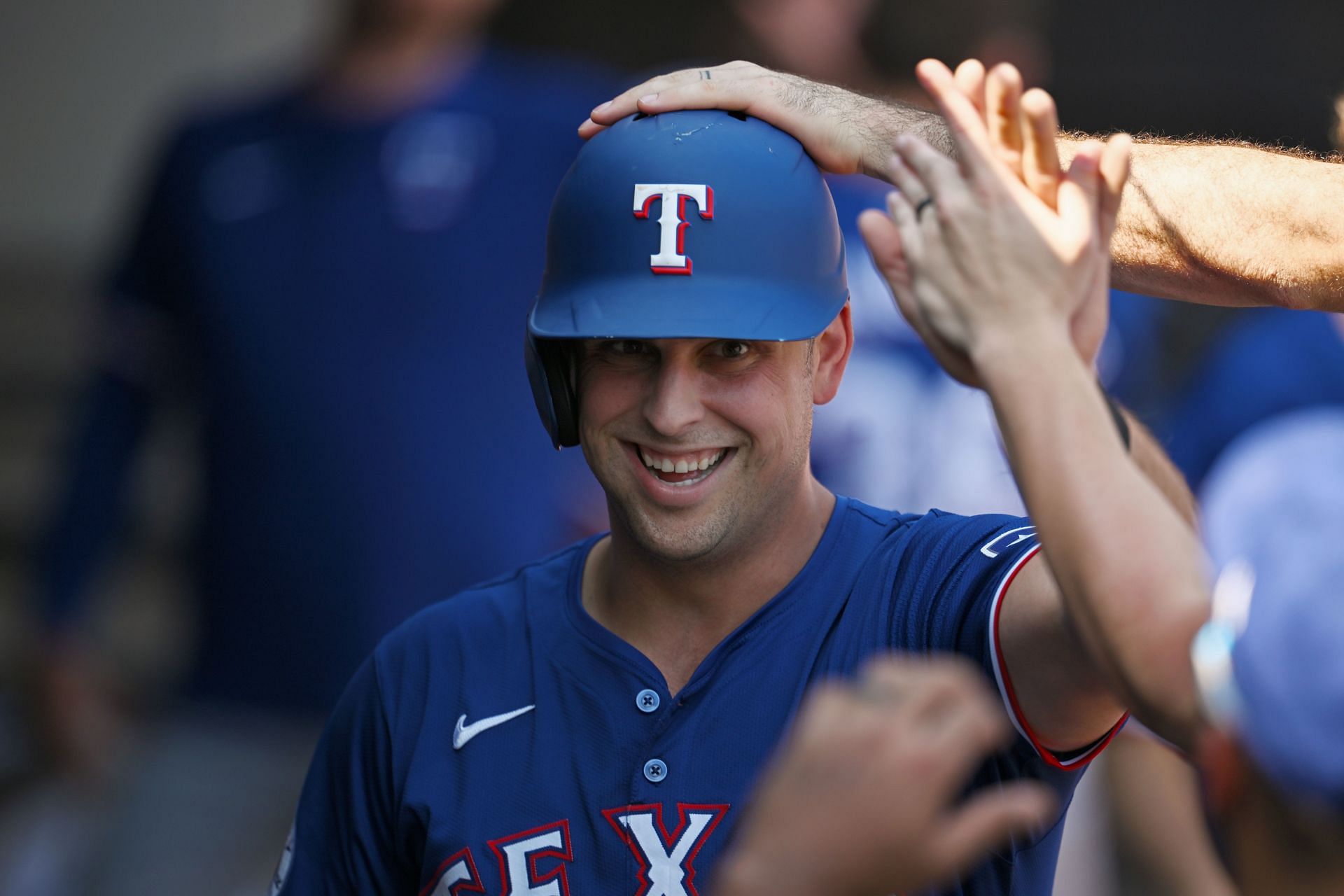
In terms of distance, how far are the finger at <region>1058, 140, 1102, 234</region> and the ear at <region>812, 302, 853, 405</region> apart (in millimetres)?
787

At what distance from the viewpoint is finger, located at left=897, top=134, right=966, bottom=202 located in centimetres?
197

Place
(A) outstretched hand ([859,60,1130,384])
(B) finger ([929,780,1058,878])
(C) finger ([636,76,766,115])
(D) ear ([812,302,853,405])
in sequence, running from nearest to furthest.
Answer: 1. (B) finger ([929,780,1058,878])
2. (A) outstretched hand ([859,60,1130,384])
3. (C) finger ([636,76,766,115])
4. (D) ear ([812,302,853,405])

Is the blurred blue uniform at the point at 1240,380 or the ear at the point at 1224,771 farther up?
the blurred blue uniform at the point at 1240,380

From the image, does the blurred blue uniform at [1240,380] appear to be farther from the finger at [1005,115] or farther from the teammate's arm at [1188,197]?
the finger at [1005,115]

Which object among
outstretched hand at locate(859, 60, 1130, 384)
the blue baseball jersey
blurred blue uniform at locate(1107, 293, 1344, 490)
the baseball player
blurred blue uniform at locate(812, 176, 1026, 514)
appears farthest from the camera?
blurred blue uniform at locate(812, 176, 1026, 514)

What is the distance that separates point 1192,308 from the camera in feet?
22.9

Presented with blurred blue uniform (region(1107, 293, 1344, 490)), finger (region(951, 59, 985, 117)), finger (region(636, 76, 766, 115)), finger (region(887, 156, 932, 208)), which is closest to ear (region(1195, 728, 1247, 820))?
finger (region(887, 156, 932, 208))

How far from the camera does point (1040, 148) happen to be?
78.1 inches

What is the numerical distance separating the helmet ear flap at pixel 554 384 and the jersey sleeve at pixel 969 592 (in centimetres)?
62

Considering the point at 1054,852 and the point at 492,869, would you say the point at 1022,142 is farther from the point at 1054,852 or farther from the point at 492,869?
the point at 492,869

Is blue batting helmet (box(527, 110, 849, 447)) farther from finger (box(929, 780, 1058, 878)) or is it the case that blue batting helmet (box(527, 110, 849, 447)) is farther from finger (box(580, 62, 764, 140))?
finger (box(929, 780, 1058, 878))

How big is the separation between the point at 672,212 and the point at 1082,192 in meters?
0.76

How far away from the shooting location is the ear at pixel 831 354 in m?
2.75

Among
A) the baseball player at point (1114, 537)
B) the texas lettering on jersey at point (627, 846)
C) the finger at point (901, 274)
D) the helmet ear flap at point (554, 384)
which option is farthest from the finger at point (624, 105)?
the texas lettering on jersey at point (627, 846)
